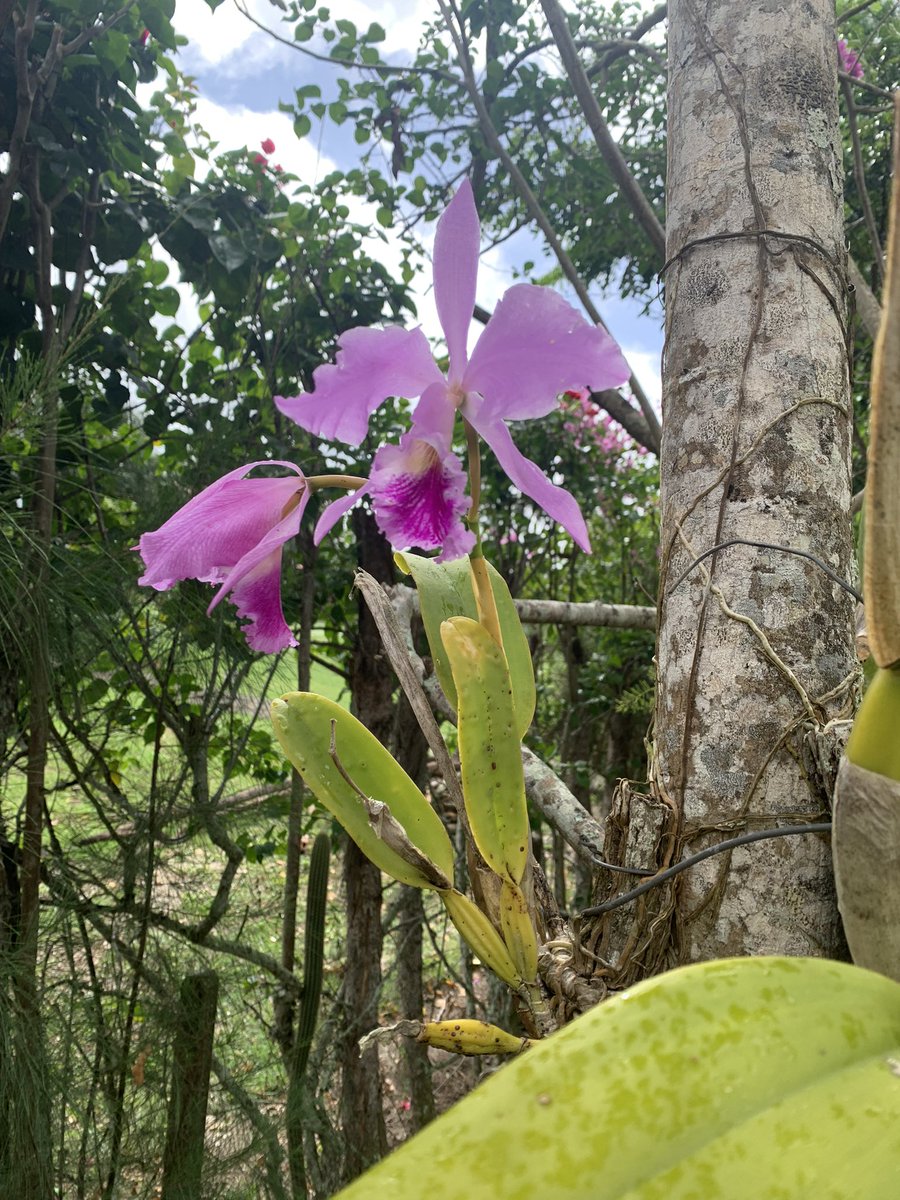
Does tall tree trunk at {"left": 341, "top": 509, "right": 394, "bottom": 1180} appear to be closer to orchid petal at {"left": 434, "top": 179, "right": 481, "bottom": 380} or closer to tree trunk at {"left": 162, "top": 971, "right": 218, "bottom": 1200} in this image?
tree trunk at {"left": 162, "top": 971, "right": 218, "bottom": 1200}

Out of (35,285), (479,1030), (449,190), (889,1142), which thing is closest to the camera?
(889,1142)

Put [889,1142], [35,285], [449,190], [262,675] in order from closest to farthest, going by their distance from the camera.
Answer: [889,1142]
[35,285]
[262,675]
[449,190]

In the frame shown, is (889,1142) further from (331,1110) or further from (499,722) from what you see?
(331,1110)

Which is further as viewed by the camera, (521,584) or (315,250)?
(521,584)

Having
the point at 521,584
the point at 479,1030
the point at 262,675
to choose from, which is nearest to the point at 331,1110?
the point at 262,675

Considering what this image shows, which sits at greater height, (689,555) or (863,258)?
(863,258)

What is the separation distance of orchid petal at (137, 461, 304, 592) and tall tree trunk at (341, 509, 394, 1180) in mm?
1153

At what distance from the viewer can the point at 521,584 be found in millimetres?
2061

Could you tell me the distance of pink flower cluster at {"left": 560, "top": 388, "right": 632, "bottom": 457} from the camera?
197cm

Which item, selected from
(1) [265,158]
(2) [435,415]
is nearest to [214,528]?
(2) [435,415]

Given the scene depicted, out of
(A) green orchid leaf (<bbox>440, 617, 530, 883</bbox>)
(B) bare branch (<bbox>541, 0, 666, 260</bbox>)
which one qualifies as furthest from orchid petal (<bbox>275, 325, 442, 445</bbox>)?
(B) bare branch (<bbox>541, 0, 666, 260</bbox>)

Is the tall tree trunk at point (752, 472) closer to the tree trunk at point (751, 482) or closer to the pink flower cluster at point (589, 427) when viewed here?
the tree trunk at point (751, 482)

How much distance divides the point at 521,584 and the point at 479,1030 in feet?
5.67

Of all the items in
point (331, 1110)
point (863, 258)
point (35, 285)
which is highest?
point (863, 258)
